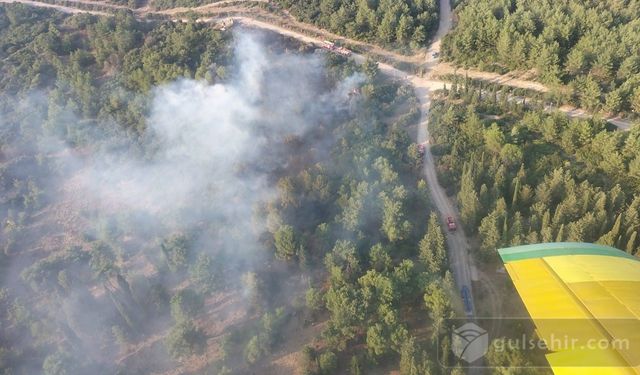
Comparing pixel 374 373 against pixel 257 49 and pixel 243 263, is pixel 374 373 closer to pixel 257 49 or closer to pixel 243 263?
pixel 243 263

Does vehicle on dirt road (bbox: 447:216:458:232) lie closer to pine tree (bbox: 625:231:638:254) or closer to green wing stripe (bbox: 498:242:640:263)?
green wing stripe (bbox: 498:242:640:263)

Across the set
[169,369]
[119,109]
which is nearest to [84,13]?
[119,109]
